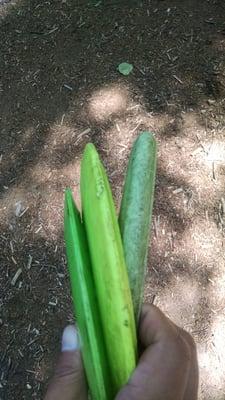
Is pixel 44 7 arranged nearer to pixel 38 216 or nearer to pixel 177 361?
pixel 38 216

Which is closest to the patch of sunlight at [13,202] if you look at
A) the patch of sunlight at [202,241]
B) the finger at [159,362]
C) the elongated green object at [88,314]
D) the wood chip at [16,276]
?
the wood chip at [16,276]

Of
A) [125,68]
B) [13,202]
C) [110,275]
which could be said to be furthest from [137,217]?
[125,68]

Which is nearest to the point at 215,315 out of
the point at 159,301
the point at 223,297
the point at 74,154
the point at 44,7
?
the point at 223,297

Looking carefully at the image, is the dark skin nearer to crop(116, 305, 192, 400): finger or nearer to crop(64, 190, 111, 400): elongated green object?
crop(116, 305, 192, 400): finger

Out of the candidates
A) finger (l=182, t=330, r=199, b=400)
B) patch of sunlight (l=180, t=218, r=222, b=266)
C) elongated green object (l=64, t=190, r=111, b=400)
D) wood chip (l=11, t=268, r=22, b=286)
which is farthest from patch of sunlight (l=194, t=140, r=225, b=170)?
elongated green object (l=64, t=190, r=111, b=400)

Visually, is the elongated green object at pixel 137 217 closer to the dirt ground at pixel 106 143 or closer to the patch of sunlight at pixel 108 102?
the dirt ground at pixel 106 143
